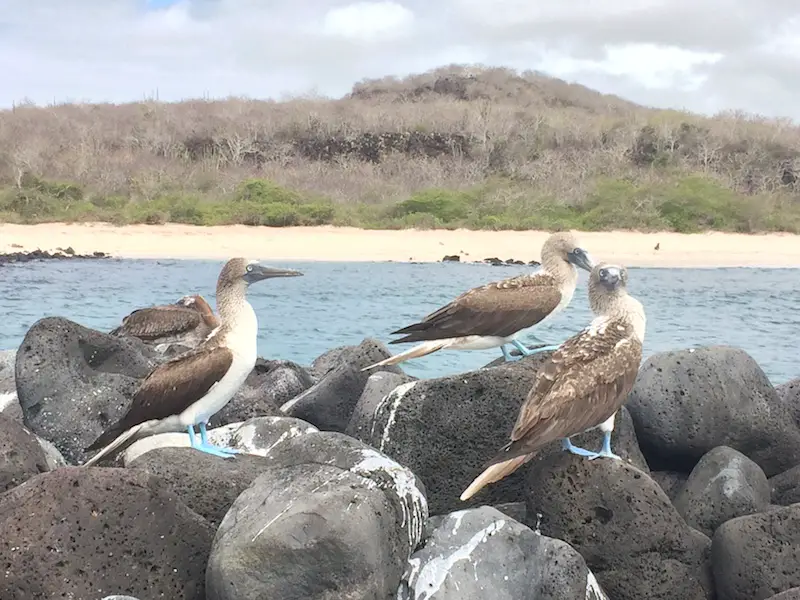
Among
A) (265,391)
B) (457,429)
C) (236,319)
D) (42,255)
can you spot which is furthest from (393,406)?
(42,255)

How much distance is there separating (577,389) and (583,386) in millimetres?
34

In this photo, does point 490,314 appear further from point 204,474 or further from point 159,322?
point 159,322

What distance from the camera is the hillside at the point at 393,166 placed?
79.3 ft

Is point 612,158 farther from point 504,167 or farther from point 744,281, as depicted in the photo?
point 744,281

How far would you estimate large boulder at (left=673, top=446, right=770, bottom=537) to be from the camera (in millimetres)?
5699

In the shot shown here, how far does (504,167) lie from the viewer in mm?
32219

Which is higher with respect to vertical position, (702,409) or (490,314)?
(490,314)

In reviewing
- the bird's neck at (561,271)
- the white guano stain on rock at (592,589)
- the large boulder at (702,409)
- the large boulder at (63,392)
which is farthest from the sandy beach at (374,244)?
the white guano stain on rock at (592,589)

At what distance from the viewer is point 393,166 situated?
32.4 metres

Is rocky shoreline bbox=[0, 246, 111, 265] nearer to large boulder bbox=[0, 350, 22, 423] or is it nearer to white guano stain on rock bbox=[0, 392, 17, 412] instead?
large boulder bbox=[0, 350, 22, 423]

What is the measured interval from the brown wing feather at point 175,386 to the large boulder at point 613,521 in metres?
1.71

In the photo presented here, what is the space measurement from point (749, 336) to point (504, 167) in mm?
18045

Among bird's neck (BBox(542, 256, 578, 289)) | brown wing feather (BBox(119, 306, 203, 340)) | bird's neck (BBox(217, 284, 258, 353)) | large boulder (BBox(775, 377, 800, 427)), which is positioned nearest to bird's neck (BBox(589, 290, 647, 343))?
bird's neck (BBox(542, 256, 578, 289))

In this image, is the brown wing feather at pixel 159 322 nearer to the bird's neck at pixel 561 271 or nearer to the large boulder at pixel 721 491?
the bird's neck at pixel 561 271
